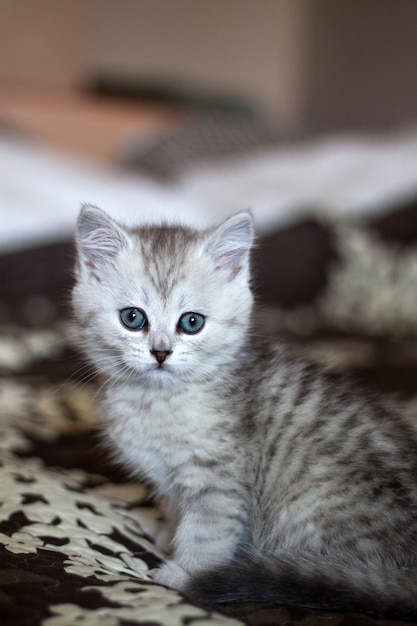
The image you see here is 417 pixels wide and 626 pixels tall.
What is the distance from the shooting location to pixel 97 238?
4.74ft

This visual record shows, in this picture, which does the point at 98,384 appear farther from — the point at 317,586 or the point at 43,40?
the point at 43,40

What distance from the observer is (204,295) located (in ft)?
4.58

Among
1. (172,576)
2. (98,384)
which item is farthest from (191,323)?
(172,576)

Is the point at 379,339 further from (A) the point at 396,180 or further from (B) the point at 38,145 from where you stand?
(B) the point at 38,145

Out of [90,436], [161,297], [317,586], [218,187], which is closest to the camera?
[317,586]

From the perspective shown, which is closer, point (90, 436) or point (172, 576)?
point (172, 576)

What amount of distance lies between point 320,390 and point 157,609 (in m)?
0.57

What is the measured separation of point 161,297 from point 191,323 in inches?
3.0

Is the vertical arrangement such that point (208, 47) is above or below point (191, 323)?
above

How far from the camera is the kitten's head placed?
1341mm

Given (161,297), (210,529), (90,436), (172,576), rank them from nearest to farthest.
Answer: (172,576) < (210,529) < (161,297) < (90,436)

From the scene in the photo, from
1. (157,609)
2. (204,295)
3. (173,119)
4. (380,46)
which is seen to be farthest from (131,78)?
(157,609)

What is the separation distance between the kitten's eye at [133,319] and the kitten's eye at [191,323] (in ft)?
0.22

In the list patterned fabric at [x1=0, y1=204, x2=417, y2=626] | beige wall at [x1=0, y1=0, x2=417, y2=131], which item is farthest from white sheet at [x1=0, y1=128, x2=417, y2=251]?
beige wall at [x1=0, y1=0, x2=417, y2=131]
